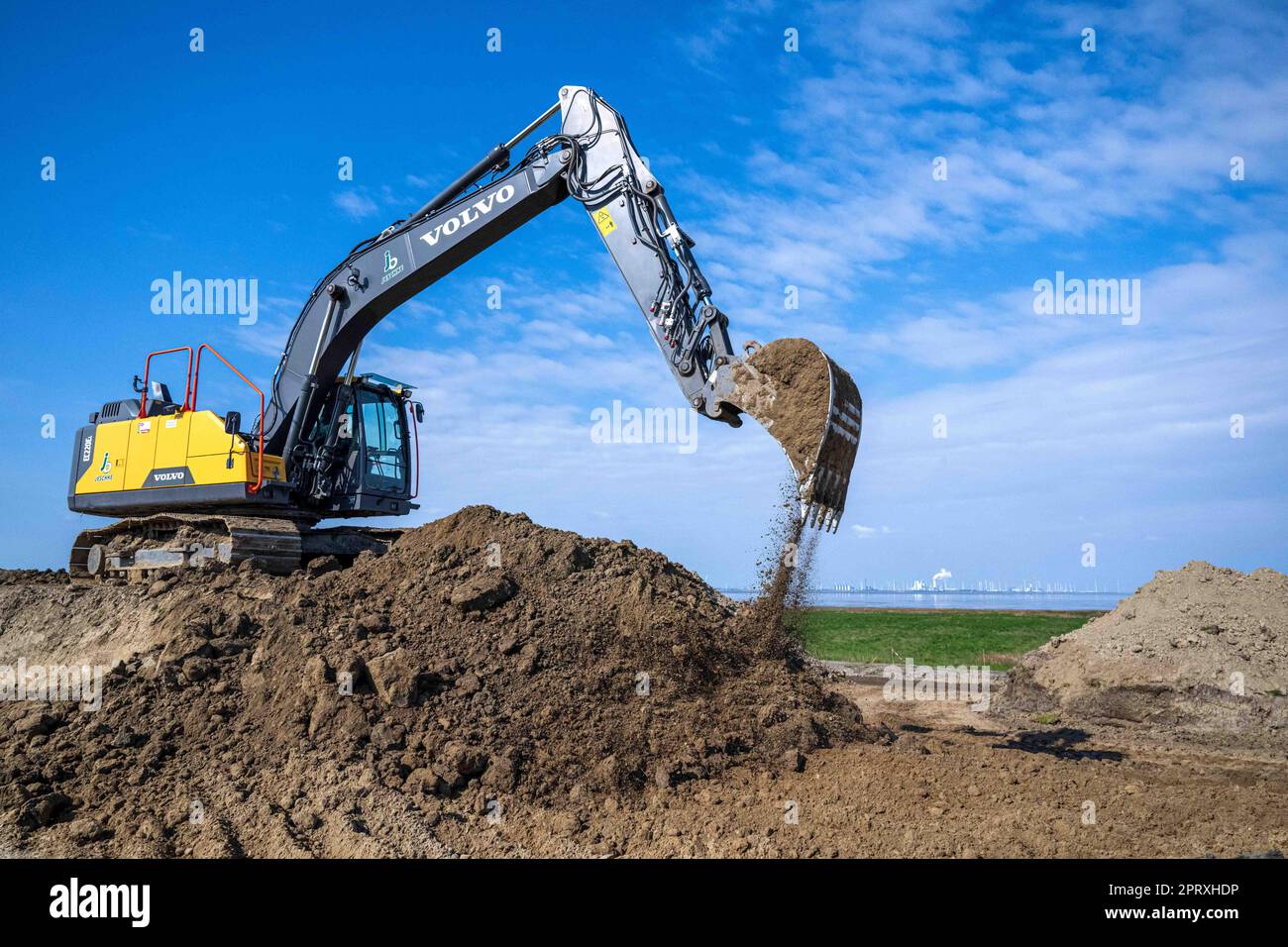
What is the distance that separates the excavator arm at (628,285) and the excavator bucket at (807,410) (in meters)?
0.01

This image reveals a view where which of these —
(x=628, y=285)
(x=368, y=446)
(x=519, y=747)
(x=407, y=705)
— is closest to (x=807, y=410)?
(x=628, y=285)

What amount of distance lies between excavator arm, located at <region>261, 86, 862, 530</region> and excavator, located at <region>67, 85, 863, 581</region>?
→ 0.02 m

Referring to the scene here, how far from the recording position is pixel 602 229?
362 inches

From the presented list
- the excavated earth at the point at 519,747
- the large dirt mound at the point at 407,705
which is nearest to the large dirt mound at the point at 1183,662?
the excavated earth at the point at 519,747

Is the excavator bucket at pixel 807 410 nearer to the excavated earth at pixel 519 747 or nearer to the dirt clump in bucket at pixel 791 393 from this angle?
the dirt clump in bucket at pixel 791 393

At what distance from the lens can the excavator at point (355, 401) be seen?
8406 mm

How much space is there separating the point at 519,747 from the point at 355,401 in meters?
6.65

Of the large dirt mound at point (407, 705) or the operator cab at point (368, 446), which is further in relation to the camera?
the operator cab at point (368, 446)

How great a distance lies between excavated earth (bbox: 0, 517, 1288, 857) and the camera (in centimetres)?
559

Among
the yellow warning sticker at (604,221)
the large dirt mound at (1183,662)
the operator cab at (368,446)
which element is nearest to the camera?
the yellow warning sticker at (604,221)

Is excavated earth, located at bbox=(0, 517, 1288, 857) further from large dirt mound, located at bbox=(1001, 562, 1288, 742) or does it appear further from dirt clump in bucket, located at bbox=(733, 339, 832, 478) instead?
dirt clump in bucket, located at bbox=(733, 339, 832, 478)

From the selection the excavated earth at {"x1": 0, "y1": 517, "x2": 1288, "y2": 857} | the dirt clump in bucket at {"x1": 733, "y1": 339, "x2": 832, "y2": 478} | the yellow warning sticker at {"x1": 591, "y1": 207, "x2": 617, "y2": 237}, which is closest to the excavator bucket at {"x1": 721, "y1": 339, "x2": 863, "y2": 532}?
the dirt clump in bucket at {"x1": 733, "y1": 339, "x2": 832, "y2": 478}

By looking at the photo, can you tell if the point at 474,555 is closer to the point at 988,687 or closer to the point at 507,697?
the point at 507,697
